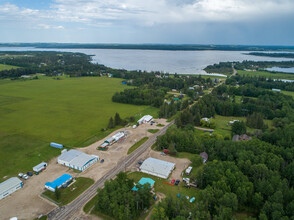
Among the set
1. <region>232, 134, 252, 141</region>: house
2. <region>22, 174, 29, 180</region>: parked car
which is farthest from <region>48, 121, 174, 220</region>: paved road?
<region>232, 134, 252, 141</region>: house

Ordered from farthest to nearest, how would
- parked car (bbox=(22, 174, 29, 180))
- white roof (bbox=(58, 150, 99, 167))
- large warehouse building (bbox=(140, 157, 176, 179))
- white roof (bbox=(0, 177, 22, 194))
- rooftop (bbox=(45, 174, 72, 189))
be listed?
white roof (bbox=(58, 150, 99, 167)), large warehouse building (bbox=(140, 157, 176, 179)), parked car (bbox=(22, 174, 29, 180)), rooftop (bbox=(45, 174, 72, 189)), white roof (bbox=(0, 177, 22, 194))

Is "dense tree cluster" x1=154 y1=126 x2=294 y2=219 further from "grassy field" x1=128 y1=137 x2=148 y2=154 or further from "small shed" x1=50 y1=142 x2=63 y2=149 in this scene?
"small shed" x1=50 y1=142 x2=63 y2=149

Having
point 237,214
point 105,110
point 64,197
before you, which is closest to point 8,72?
point 105,110

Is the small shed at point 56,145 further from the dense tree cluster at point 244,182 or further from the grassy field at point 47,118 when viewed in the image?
the dense tree cluster at point 244,182

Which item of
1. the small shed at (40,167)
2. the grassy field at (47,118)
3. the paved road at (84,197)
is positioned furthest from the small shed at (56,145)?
the paved road at (84,197)

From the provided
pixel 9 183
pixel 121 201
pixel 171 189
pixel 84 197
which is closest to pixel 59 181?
pixel 84 197

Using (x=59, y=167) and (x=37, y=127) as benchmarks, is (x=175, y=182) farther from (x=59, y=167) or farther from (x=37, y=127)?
(x=37, y=127)
